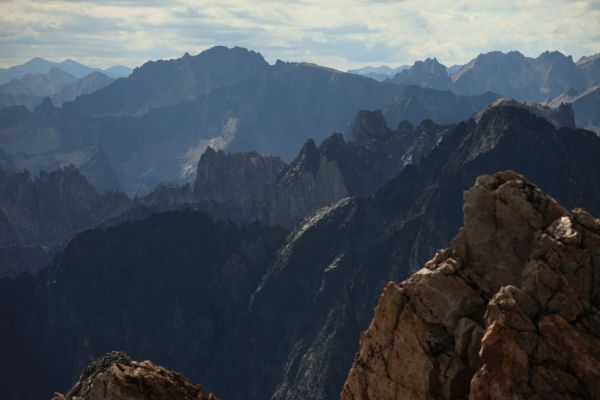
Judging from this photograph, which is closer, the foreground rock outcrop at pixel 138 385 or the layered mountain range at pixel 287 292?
the foreground rock outcrop at pixel 138 385

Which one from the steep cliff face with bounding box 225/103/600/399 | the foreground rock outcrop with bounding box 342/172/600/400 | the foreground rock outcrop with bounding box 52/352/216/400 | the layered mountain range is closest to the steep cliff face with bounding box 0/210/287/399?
the layered mountain range

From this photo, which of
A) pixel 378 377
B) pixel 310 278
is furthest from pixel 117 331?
pixel 378 377

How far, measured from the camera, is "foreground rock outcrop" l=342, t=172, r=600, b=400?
27000mm

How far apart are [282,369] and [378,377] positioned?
14067cm

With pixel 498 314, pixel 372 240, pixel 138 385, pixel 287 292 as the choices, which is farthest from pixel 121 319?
pixel 498 314

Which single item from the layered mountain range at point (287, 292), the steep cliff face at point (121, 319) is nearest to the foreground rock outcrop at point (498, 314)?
the layered mountain range at point (287, 292)

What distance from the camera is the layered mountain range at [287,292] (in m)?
Result: 165

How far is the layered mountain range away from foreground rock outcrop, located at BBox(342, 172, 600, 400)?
120 m

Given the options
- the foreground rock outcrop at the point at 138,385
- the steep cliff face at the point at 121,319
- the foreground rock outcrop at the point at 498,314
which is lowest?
the steep cliff face at the point at 121,319

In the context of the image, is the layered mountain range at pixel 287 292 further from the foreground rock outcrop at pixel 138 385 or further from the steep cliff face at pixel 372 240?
the foreground rock outcrop at pixel 138 385

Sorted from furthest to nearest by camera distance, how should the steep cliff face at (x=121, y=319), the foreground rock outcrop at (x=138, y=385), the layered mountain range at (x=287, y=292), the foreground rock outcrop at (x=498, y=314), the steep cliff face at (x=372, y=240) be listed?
the steep cliff face at (x=121, y=319) → the layered mountain range at (x=287, y=292) → the steep cliff face at (x=372, y=240) → the foreground rock outcrop at (x=138, y=385) → the foreground rock outcrop at (x=498, y=314)

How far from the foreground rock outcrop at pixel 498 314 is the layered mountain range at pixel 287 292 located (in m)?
120

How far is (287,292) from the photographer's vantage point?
18812cm

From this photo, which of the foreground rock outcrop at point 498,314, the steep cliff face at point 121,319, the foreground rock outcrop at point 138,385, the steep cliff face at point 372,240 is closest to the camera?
the foreground rock outcrop at point 498,314
